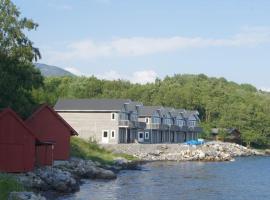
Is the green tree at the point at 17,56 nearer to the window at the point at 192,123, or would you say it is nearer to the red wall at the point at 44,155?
the red wall at the point at 44,155

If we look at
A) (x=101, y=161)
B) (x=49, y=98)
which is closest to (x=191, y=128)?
(x=49, y=98)

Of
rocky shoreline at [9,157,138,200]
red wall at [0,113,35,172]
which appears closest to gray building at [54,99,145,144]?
rocky shoreline at [9,157,138,200]

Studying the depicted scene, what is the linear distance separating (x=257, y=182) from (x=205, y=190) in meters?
11.6

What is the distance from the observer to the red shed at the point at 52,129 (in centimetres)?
4681

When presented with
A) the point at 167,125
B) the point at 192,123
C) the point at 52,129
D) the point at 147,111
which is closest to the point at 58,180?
the point at 52,129

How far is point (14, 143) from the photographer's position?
38562 mm

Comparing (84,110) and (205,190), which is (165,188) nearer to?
(205,190)

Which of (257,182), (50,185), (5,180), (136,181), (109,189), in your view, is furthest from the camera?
(257,182)

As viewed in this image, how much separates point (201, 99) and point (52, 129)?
90.8 meters

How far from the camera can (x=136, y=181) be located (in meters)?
48.8

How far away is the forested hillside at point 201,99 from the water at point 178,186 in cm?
6231

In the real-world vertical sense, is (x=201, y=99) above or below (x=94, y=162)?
above

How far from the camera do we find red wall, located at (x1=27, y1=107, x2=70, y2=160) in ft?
154

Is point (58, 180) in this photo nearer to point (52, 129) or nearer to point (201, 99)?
point (52, 129)
